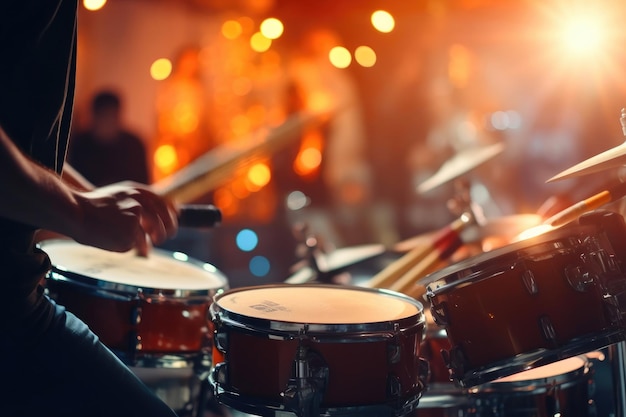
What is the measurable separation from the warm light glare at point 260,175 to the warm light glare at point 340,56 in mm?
1851

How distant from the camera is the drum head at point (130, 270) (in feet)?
6.31

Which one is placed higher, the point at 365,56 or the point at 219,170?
the point at 365,56

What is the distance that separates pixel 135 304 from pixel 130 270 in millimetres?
239

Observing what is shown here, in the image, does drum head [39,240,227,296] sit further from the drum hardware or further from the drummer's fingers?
the drummer's fingers

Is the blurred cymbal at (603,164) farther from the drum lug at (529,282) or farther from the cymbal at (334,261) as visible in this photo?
the cymbal at (334,261)

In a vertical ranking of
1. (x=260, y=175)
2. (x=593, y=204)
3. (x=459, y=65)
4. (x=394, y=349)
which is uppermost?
(x=459, y=65)

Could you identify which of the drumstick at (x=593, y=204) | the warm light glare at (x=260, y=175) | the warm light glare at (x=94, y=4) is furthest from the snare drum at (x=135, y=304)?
the warm light glare at (x=260, y=175)

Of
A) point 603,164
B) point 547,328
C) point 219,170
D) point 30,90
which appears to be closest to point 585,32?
point 219,170

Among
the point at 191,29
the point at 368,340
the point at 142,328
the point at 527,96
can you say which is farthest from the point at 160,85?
the point at 368,340

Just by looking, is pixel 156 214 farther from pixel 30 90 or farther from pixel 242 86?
pixel 242 86

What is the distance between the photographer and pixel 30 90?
124 cm

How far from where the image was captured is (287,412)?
1520mm

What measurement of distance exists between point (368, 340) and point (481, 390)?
0.58 meters

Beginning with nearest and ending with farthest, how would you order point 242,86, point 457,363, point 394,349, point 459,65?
1. point 394,349
2. point 457,363
3. point 242,86
4. point 459,65
